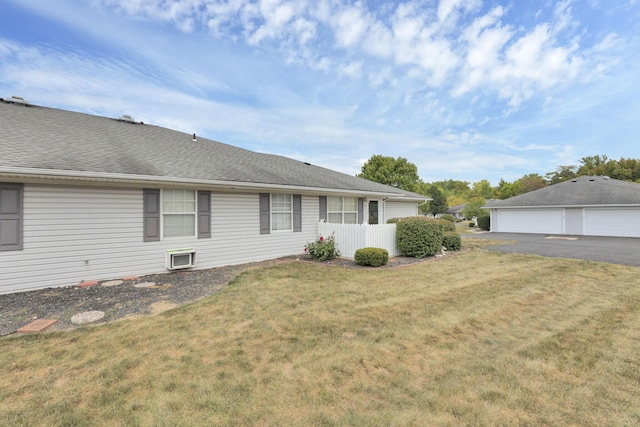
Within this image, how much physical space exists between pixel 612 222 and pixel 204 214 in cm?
2533

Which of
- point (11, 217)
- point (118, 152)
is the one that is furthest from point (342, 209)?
point (11, 217)

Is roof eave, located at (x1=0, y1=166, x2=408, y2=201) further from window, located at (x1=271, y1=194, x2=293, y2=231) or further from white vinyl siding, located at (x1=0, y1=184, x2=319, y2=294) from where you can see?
window, located at (x1=271, y1=194, x2=293, y2=231)

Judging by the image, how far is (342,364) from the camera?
9.93 ft

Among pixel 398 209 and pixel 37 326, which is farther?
pixel 398 209

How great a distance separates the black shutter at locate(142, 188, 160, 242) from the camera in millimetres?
7037

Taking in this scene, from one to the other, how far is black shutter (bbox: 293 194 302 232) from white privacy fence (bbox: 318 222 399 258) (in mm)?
1018

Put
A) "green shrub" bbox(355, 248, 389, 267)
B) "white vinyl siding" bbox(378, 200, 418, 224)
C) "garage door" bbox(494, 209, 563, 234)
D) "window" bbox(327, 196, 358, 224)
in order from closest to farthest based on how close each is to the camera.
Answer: "green shrub" bbox(355, 248, 389, 267) → "window" bbox(327, 196, 358, 224) → "white vinyl siding" bbox(378, 200, 418, 224) → "garage door" bbox(494, 209, 563, 234)

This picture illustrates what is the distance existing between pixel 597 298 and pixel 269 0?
1283 centimetres

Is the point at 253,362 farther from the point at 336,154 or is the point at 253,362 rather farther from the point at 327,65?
the point at 336,154

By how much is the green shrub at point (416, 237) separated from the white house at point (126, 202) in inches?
109

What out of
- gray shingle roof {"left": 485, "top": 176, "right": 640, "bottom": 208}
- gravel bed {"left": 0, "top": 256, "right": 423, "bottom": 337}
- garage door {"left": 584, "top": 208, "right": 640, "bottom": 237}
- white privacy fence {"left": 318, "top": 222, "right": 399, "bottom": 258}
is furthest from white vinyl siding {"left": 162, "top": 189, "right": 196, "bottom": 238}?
garage door {"left": 584, "top": 208, "right": 640, "bottom": 237}

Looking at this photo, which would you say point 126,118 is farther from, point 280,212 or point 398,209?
point 398,209

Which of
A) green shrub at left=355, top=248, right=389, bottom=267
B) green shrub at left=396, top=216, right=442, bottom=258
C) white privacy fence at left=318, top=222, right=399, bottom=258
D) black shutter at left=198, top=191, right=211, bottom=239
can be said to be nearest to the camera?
black shutter at left=198, top=191, right=211, bottom=239

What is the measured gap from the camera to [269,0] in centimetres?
972
